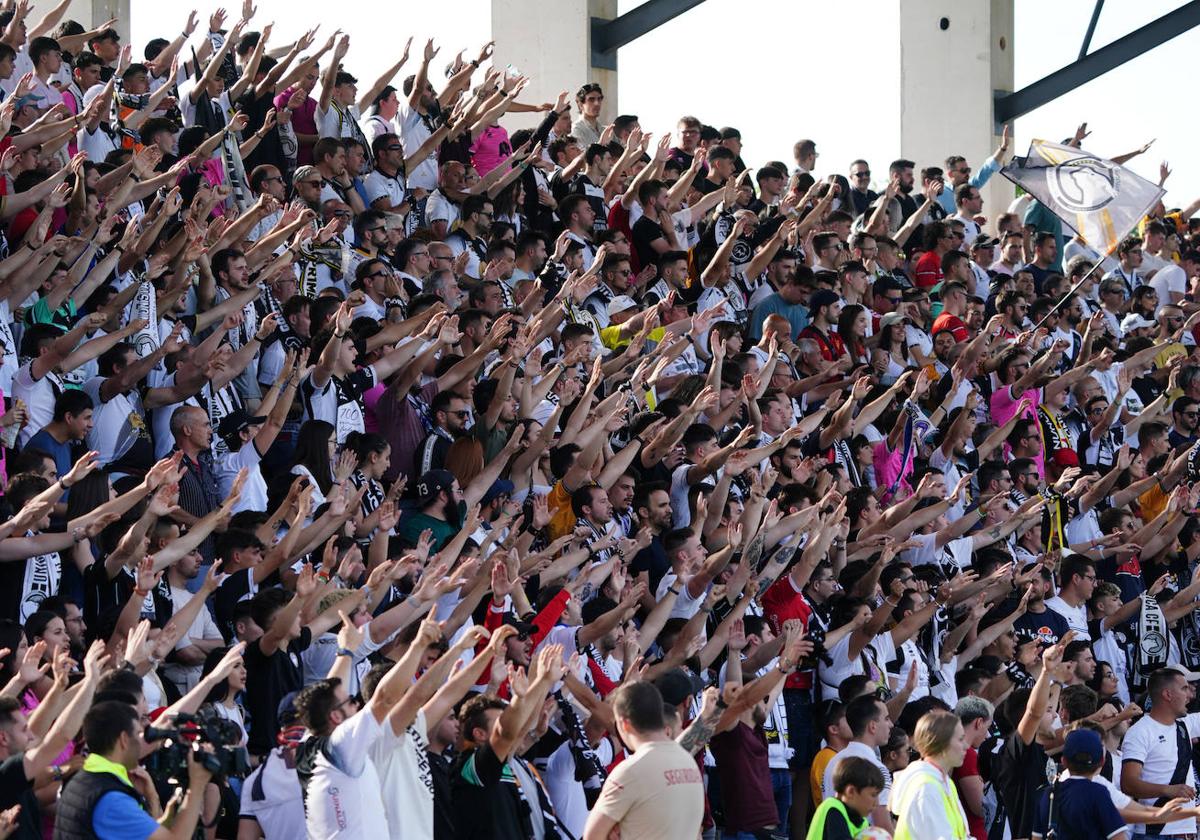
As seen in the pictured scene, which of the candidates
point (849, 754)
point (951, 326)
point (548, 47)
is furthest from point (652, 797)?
point (548, 47)

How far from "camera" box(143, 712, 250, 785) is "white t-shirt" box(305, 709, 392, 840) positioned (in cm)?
68

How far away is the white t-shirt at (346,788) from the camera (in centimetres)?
669

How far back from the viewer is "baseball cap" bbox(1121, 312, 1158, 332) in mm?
17784

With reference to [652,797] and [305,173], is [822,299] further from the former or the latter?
[652,797]

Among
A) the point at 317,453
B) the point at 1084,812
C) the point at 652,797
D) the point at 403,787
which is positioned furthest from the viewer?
the point at 317,453

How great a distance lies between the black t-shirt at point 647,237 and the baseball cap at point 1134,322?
5218mm

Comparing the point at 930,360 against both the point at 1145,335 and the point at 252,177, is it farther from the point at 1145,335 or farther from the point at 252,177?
the point at 252,177

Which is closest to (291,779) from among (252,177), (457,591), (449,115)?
(457,591)

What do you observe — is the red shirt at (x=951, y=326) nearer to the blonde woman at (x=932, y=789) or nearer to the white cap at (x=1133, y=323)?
the white cap at (x=1133, y=323)

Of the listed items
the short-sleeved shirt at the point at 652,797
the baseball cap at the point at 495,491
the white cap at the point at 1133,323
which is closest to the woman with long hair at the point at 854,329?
the baseball cap at the point at 495,491

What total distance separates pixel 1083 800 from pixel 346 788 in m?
3.67

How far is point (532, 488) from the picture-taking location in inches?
440

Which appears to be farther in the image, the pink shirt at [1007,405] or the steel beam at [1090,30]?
the steel beam at [1090,30]

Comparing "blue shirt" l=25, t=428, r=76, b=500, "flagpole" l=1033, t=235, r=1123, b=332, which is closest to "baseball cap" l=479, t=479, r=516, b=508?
"blue shirt" l=25, t=428, r=76, b=500
